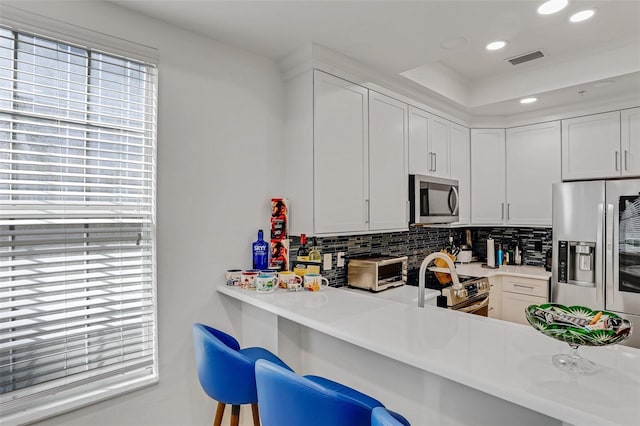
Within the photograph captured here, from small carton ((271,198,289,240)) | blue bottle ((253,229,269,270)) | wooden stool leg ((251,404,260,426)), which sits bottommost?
wooden stool leg ((251,404,260,426))

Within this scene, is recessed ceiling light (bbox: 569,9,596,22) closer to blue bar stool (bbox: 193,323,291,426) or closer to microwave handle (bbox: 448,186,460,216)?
microwave handle (bbox: 448,186,460,216)

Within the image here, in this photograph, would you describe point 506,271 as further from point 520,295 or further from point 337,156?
point 337,156

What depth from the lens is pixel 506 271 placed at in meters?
3.36

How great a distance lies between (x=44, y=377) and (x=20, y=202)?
767mm

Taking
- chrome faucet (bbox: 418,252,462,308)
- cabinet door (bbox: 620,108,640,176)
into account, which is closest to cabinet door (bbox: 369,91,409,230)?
chrome faucet (bbox: 418,252,462,308)

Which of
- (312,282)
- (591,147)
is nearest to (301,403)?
(312,282)

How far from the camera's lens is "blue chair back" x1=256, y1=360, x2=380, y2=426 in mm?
942

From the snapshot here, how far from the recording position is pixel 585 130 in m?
3.17

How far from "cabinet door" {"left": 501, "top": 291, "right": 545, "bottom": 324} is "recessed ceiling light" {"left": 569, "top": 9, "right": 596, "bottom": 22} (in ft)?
7.21

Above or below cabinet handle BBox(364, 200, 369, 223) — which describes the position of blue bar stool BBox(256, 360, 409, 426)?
below

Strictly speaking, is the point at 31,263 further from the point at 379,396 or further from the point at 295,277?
the point at 379,396

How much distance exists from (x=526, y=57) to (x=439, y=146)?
94cm

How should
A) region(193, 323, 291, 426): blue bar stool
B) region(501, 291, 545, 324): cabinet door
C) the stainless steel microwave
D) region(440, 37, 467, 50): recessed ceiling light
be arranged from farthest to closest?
1. region(501, 291, 545, 324): cabinet door
2. the stainless steel microwave
3. region(440, 37, 467, 50): recessed ceiling light
4. region(193, 323, 291, 426): blue bar stool

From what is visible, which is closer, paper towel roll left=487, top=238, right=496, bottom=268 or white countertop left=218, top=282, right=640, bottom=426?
white countertop left=218, top=282, right=640, bottom=426
